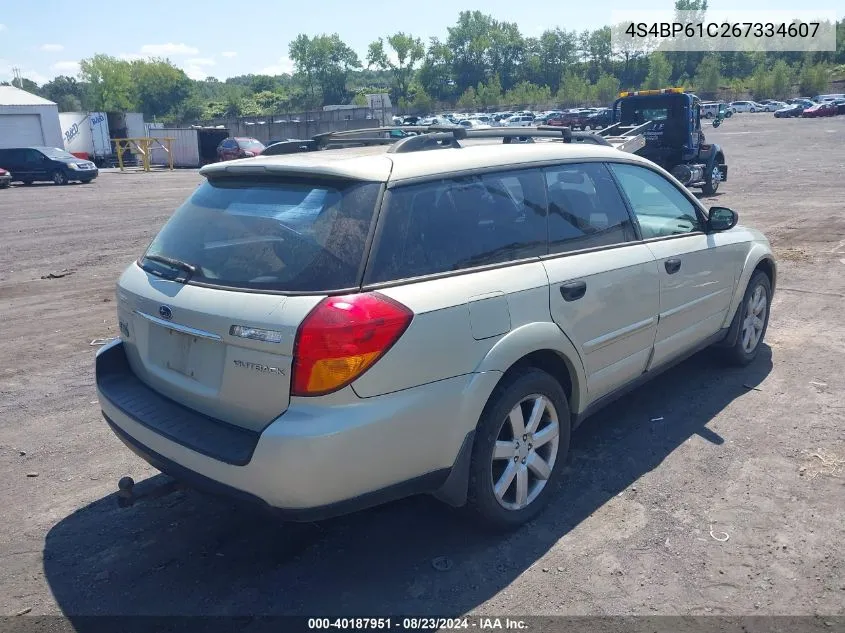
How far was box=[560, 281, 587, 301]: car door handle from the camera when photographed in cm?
354

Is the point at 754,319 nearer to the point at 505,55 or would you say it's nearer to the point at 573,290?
the point at 573,290

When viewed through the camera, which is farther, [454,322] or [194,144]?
[194,144]

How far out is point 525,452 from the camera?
346 centimetres

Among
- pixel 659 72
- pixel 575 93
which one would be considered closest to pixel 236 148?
pixel 575 93

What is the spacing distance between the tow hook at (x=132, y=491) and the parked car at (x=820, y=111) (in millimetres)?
73696

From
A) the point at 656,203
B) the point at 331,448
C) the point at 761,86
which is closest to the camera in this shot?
the point at 331,448

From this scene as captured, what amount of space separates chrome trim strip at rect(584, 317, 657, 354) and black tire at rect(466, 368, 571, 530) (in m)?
0.32

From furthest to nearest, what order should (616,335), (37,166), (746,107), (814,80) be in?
(814,80) → (746,107) → (37,166) → (616,335)

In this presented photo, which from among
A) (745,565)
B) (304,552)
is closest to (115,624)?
(304,552)

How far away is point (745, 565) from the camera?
3154 millimetres

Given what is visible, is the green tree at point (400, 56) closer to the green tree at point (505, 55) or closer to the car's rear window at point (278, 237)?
the green tree at point (505, 55)

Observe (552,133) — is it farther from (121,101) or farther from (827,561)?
(121,101)

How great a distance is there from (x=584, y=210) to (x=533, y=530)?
177 centimetres

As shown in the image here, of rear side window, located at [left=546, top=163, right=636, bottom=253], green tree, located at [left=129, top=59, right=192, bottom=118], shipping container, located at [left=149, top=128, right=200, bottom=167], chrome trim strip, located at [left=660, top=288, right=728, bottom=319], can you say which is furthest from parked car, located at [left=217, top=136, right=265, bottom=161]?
green tree, located at [left=129, top=59, right=192, bottom=118]
